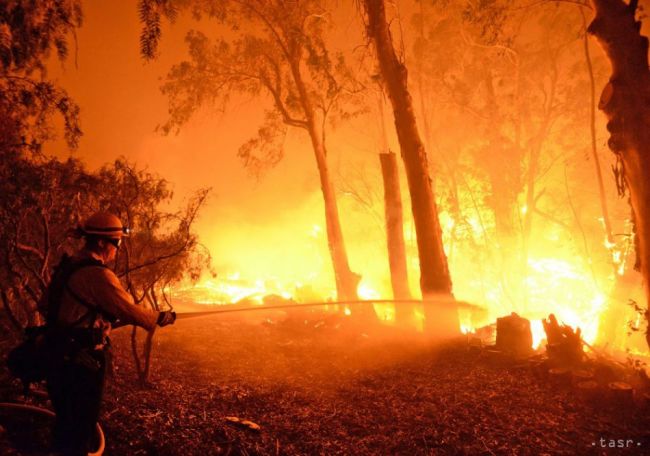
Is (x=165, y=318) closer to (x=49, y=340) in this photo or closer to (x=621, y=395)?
(x=49, y=340)

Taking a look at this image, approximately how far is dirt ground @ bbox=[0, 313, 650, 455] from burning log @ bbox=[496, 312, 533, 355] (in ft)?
1.25

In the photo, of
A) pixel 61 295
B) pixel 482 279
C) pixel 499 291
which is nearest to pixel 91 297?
pixel 61 295

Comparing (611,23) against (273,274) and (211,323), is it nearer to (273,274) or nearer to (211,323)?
(211,323)

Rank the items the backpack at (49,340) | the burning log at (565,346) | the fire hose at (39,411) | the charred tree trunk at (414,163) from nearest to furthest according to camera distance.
→ the backpack at (49,340) → the fire hose at (39,411) → the burning log at (565,346) → the charred tree trunk at (414,163)

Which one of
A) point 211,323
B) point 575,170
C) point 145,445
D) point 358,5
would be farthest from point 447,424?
Answer: point 575,170

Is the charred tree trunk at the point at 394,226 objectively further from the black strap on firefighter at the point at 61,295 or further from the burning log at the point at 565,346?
the black strap on firefighter at the point at 61,295

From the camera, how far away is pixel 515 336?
20.6ft

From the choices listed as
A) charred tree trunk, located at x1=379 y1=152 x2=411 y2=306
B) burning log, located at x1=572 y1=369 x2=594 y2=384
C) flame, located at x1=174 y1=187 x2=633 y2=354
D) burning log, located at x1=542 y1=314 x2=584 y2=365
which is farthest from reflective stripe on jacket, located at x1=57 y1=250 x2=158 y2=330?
flame, located at x1=174 y1=187 x2=633 y2=354

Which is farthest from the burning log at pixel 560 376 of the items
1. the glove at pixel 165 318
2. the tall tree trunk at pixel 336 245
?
the tall tree trunk at pixel 336 245

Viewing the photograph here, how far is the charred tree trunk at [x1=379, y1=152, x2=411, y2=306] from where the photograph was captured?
10.3 meters

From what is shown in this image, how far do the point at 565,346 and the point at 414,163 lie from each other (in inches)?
175

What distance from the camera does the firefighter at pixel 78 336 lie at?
3.09 meters

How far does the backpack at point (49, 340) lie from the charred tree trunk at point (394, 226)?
322 inches

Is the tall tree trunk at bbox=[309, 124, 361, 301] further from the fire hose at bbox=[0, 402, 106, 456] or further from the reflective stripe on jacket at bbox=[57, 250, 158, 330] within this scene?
the reflective stripe on jacket at bbox=[57, 250, 158, 330]
